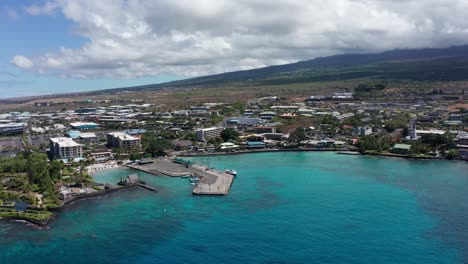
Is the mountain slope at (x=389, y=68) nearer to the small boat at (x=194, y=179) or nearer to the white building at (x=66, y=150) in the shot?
the small boat at (x=194, y=179)

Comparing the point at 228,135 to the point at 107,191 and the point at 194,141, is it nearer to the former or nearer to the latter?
the point at 194,141

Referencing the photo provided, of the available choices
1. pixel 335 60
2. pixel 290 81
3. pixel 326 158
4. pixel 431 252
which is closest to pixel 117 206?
pixel 431 252

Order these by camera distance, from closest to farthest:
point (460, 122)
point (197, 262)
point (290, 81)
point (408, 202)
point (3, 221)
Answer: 1. point (197, 262)
2. point (3, 221)
3. point (408, 202)
4. point (460, 122)
5. point (290, 81)

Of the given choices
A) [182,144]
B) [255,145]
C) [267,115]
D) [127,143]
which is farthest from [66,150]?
[267,115]

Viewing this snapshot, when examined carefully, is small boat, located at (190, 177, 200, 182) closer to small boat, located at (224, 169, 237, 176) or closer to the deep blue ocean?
the deep blue ocean

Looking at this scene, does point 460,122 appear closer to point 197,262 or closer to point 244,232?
point 244,232

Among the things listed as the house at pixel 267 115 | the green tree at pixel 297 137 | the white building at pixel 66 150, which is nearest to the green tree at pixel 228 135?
the green tree at pixel 297 137
